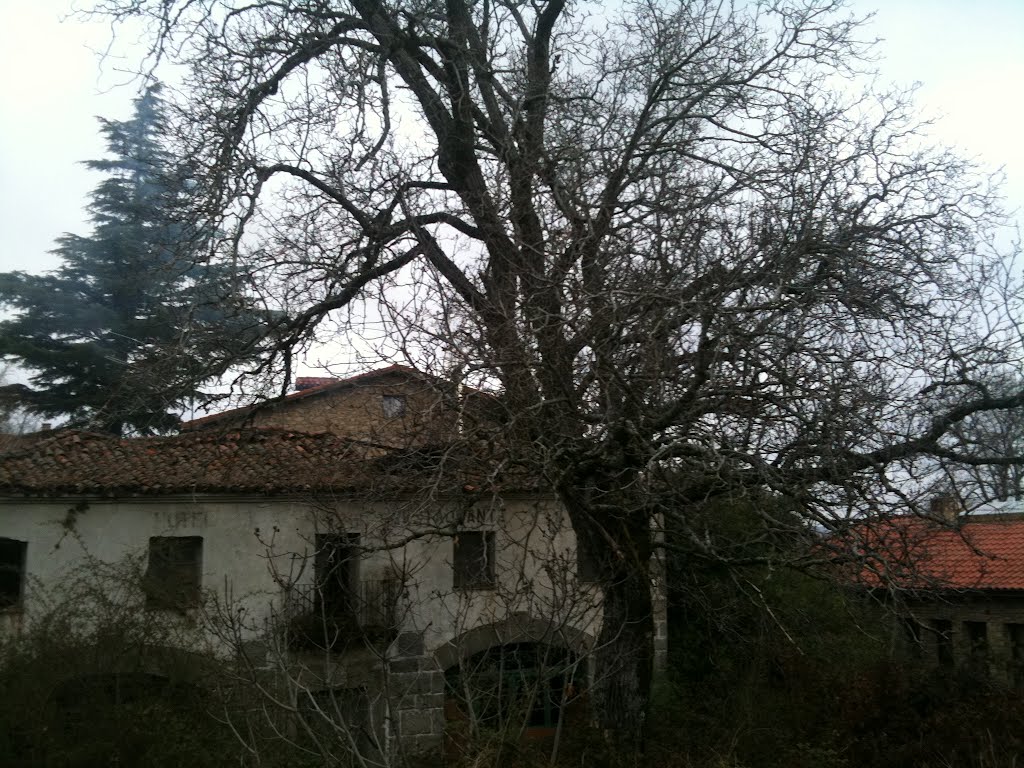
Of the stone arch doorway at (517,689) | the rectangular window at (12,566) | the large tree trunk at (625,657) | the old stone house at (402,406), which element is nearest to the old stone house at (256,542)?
the rectangular window at (12,566)

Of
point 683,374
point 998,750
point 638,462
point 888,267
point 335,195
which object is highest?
point 335,195

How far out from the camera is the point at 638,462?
837 centimetres

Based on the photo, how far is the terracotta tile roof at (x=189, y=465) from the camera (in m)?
12.0

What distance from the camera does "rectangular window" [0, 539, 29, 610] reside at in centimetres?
1181

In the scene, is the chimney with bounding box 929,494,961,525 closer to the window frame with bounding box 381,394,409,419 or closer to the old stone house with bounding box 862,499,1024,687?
the old stone house with bounding box 862,499,1024,687

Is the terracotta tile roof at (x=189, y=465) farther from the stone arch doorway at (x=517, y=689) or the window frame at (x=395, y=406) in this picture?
the stone arch doorway at (x=517, y=689)

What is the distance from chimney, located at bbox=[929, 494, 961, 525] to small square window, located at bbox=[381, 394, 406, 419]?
186 inches

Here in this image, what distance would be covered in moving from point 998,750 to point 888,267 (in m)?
4.71

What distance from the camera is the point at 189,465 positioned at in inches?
512

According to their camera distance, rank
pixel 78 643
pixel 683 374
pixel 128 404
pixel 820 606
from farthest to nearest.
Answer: pixel 820 606 → pixel 128 404 → pixel 78 643 → pixel 683 374

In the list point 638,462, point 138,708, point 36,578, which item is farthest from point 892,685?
point 36,578

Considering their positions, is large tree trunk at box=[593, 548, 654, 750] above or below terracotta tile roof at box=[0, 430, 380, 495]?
below

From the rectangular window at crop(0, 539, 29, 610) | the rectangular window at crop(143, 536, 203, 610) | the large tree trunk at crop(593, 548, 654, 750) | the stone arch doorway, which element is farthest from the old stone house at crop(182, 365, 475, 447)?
the rectangular window at crop(0, 539, 29, 610)

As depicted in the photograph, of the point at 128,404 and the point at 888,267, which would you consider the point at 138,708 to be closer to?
the point at 128,404
